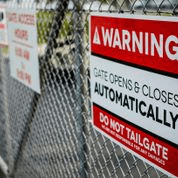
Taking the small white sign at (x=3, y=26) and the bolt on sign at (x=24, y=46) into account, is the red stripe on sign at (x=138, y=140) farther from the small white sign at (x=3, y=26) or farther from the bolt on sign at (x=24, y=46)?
the small white sign at (x=3, y=26)

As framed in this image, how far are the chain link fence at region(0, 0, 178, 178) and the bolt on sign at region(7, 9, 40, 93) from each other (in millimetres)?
73

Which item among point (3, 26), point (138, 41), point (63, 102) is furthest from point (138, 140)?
point (3, 26)

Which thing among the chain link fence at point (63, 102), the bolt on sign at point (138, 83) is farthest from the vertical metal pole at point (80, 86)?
the bolt on sign at point (138, 83)

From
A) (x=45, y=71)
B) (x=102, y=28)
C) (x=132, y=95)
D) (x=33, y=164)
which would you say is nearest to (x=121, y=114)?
(x=132, y=95)

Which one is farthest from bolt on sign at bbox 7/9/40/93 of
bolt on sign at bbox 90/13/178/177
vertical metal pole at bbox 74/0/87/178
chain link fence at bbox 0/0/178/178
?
bolt on sign at bbox 90/13/178/177

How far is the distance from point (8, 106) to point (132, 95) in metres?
2.93

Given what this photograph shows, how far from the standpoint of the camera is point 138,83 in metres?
1.83

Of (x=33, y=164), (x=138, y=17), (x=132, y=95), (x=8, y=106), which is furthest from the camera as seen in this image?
(x=8, y=106)

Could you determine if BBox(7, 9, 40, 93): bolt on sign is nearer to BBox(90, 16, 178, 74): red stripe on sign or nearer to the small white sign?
the small white sign

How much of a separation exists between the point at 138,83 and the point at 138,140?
296 mm

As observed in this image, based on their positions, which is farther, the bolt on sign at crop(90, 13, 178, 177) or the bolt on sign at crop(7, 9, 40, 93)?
the bolt on sign at crop(7, 9, 40, 93)

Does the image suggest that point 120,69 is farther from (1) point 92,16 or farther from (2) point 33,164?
(2) point 33,164

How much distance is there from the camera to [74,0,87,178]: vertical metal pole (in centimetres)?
249

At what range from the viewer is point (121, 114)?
2.04m
